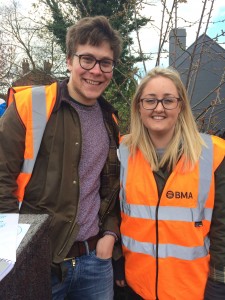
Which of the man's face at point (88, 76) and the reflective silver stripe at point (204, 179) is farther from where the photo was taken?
the man's face at point (88, 76)

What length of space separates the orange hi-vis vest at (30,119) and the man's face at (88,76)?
0.24 metres

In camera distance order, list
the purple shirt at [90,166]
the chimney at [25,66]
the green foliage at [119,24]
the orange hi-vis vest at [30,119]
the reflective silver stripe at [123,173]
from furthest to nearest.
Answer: the chimney at [25,66]
the green foliage at [119,24]
the reflective silver stripe at [123,173]
the purple shirt at [90,166]
the orange hi-vis vest at [30,119]

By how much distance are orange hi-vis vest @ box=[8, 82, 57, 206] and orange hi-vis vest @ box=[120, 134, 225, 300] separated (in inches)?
28.0

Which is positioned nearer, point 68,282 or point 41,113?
point 41,113

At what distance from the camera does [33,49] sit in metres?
21.0

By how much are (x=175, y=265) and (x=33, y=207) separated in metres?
0.94

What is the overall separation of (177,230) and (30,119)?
110cm

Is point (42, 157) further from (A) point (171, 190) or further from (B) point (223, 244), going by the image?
(B) point (223, 244)

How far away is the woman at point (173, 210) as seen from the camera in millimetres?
1923

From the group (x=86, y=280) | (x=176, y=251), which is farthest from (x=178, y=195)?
(x=86, y=280)

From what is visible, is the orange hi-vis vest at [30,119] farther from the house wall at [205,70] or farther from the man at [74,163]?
the house wall at [205,70]

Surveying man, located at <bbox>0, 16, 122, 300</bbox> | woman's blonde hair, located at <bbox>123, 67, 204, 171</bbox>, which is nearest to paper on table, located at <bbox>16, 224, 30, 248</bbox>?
man, located at <bbox>0, 16, 122, 300</bbox>

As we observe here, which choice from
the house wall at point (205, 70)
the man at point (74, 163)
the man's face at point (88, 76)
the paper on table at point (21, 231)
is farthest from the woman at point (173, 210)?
the house wall at point (205, 70)

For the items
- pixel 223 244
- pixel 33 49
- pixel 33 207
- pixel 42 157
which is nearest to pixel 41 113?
pixel 42 157
